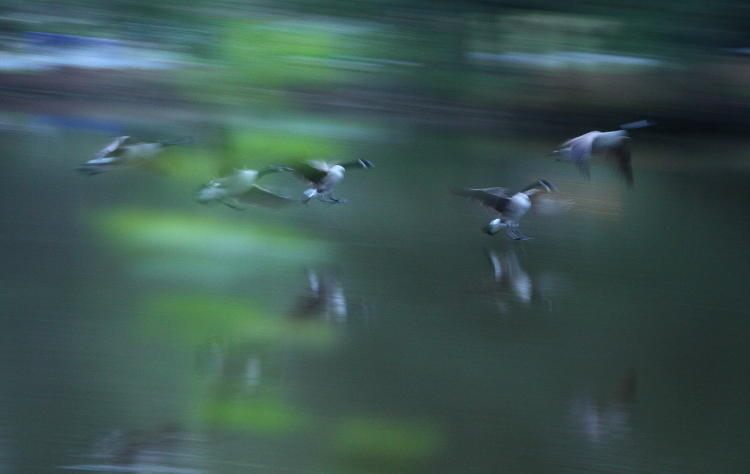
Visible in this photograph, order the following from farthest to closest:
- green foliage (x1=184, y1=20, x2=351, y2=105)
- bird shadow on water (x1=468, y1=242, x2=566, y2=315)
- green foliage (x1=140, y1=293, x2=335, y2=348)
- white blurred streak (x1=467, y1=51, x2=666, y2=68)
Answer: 1. white blurred streak (x1=467, y1=51, x2=666, y2=68)
2. green foliage (x1=184, y1=20, x2=351, y2=105)
3. bird shadow on water (x1=468, y1=242, x2=566, y2=315)
4. green foliage (x1=140, y1=293, x2=335, y2=348)

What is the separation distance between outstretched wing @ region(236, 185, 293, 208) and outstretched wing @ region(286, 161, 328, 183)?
62 millimetres

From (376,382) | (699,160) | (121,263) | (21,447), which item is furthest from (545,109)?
(21,447)

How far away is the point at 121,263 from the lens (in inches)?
44.6

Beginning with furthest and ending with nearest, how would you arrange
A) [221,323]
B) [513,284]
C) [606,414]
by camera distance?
[513,284]
[221,323]
[606,414]

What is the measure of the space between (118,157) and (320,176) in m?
0.31

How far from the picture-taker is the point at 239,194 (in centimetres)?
138

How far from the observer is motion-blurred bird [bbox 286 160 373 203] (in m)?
1.41

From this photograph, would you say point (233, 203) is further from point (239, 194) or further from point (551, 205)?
point (551, 205)

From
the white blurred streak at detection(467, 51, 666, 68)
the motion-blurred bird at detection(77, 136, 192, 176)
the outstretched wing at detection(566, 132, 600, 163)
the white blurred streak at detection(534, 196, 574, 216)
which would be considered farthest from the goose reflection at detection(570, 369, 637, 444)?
the white blurred streak at detection(467, 51, 666, 68)

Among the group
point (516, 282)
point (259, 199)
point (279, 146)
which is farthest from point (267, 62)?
point (516, 282)

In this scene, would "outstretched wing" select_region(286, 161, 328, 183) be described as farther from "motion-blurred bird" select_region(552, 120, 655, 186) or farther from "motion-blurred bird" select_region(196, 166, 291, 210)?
"motion-blurred bird" select_region(552, 120, 655, 186)

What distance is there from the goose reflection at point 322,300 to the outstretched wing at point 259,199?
25cm

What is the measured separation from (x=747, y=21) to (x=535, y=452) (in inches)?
50.8

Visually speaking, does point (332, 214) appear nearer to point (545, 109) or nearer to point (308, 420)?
point (308, 420)
